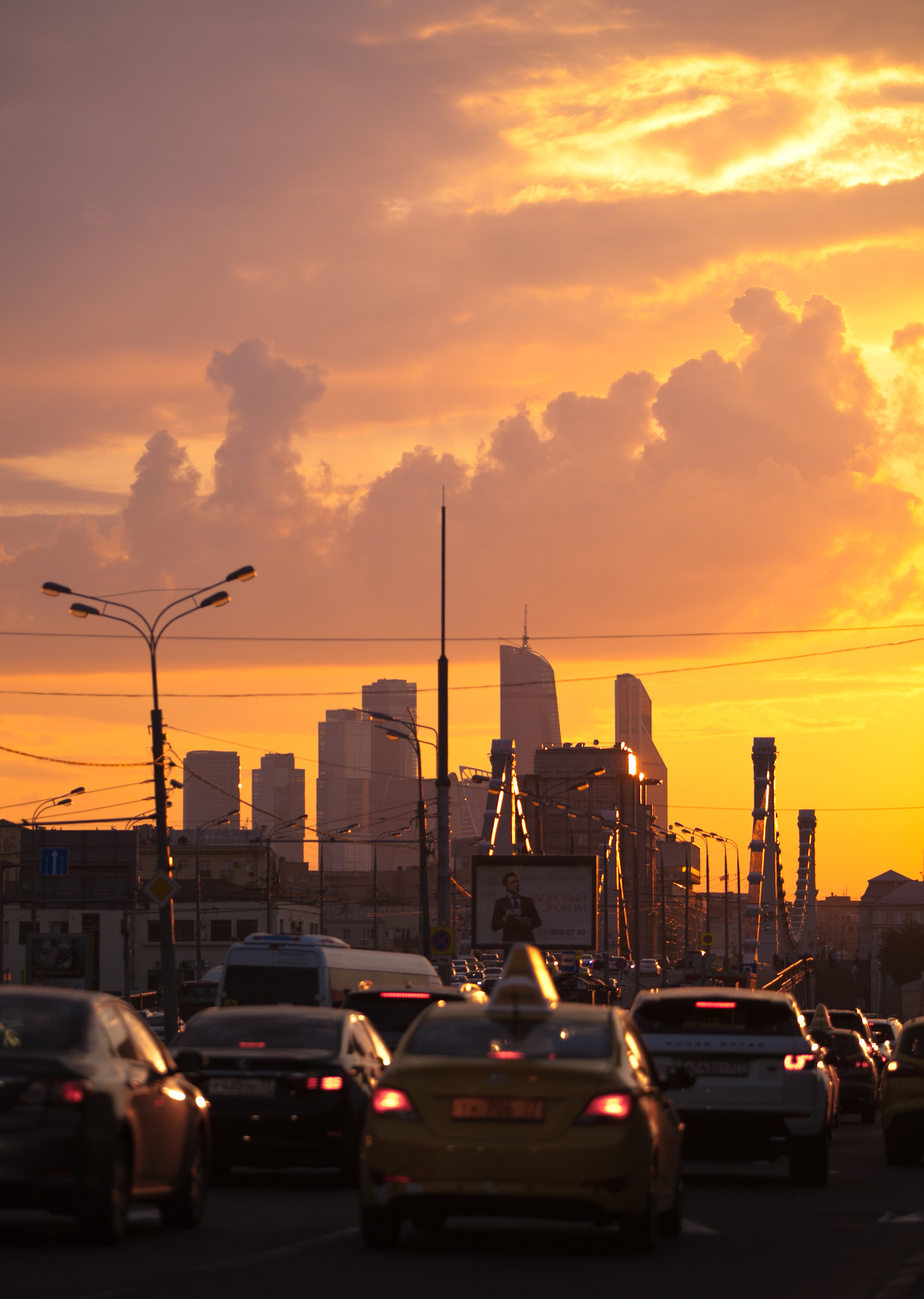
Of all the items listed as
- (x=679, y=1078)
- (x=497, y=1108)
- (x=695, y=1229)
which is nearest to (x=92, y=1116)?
(x=497, y=1108)

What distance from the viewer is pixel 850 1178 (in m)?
18.4

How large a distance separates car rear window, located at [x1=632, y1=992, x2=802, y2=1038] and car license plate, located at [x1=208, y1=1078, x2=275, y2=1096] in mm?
3799

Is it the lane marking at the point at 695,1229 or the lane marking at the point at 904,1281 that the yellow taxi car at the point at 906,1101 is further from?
the lane marking at the point at 904,1281

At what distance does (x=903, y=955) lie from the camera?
18212 cm

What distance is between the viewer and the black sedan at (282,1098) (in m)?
15.3

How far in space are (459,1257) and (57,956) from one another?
177 ft

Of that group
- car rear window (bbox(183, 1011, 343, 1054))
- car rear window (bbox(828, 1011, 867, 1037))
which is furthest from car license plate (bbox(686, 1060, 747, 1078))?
car rear window (bbox(828, 1011, 867, 1037))

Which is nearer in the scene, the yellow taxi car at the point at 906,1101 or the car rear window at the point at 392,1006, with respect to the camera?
the yellow taxi car at the point at 906,1101

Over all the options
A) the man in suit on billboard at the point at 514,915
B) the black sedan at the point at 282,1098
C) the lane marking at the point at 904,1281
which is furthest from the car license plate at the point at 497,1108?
the man in suit on billboard at the point at 514,915

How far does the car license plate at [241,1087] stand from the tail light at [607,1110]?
5.18 m

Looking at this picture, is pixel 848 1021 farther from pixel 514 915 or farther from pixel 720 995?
pixel 514 915

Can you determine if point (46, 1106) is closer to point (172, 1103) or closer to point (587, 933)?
point (172, 1103)

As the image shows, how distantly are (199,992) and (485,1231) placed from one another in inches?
1674

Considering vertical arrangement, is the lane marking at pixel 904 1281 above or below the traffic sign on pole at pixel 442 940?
above
